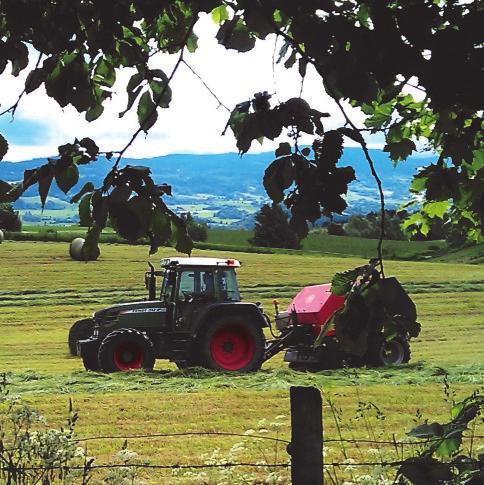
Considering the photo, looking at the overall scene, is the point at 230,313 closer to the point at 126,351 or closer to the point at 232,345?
the point at 232,345

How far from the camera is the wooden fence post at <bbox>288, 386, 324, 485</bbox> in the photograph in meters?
2.56

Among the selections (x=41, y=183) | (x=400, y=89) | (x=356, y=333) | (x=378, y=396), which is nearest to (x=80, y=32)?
(x=41, y=183)

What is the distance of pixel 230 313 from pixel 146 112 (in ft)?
31.5

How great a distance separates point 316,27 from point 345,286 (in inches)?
18.8

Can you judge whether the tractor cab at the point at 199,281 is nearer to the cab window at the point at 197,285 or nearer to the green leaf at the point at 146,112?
the cab window at the point at 197,285

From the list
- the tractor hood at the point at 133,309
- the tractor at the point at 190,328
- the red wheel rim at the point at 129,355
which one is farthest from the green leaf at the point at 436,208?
the tractor hood at the point at 133,309

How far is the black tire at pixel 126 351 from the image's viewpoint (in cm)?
1086

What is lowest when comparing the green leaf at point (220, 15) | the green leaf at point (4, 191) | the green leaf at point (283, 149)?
the green leaf at point (4, 191)

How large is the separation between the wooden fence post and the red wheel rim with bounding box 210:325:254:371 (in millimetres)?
8738

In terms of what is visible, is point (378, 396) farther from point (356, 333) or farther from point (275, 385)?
point (356, 333)

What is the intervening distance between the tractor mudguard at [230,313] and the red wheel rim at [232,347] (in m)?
0.21

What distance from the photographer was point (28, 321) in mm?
18828

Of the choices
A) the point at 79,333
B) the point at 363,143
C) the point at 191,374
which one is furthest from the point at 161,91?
the point at 79,333

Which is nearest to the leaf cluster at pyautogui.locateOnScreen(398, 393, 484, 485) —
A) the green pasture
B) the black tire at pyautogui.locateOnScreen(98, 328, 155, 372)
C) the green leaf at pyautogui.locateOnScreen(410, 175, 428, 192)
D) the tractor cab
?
the green leaf at pyautogui.locateOnScreen(410, 175, 428, 192)
